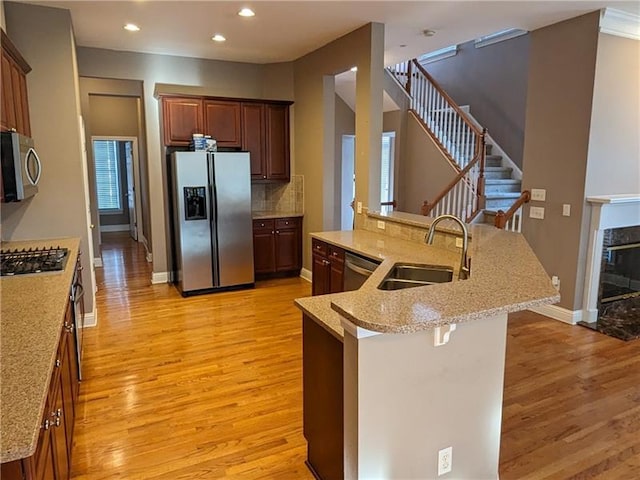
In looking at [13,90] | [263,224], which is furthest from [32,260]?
[263,224]

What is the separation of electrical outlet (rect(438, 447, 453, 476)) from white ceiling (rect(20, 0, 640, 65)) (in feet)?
11.1

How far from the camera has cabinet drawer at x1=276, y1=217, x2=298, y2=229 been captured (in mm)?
6127

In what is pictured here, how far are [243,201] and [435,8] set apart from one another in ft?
9.73

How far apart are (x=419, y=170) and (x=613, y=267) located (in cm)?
338

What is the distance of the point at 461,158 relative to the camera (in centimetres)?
683

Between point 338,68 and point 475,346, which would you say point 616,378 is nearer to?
point 475,346

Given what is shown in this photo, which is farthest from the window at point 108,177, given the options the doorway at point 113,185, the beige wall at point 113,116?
the beige wall at point 113,116

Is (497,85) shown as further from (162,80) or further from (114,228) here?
(114,228)

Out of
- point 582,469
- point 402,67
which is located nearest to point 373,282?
point 582,469

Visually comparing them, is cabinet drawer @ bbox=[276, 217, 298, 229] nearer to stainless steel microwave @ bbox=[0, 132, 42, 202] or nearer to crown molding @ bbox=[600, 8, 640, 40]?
stainless steel microwave @ bbox=[0, 132, 42, 202]

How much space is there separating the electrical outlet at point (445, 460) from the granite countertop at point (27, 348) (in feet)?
4.98

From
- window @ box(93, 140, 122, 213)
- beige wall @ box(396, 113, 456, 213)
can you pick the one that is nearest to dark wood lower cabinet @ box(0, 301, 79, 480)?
beige wall @ box(396, 113, 456, 213)

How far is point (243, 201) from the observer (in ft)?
18.3

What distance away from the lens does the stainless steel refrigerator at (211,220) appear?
5.25m
